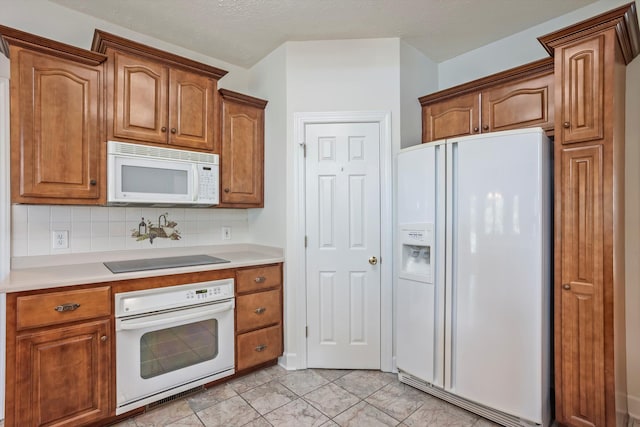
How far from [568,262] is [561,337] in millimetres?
423

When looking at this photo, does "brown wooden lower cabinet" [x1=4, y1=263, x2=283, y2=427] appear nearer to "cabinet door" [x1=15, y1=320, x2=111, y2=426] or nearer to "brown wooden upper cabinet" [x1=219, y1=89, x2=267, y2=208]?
"cabinet door" [x1=15, y1=320, x2=111, y2=426]

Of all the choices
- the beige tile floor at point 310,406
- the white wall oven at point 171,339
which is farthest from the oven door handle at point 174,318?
the beige tile floor at point 310,406

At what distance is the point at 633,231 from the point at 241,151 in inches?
110

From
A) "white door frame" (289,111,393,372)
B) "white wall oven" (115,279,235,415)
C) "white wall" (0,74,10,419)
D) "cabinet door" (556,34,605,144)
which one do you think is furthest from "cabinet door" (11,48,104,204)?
"cabinet door" (556,34,605,144)

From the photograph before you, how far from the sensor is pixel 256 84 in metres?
3.09

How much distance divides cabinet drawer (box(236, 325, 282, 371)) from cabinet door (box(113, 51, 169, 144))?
160 centimetres

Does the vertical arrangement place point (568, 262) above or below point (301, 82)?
below

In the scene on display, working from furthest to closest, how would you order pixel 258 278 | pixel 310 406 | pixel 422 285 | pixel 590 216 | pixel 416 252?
1. pixel 258 278
2. pixel 416 252
3. pixel 422 285
4. pixel 310 406
5. pixel 590 216

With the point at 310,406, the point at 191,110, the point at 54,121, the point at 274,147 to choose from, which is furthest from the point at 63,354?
the point at 274,147

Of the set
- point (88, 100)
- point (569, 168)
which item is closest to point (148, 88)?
point (88, 100)

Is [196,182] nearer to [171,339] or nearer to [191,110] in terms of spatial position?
[191,110]

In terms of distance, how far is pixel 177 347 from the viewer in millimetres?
2174

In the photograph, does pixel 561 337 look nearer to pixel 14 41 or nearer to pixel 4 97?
pixel 14 41

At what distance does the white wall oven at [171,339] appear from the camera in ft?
6.36
